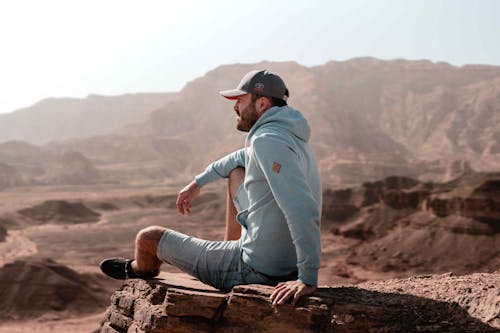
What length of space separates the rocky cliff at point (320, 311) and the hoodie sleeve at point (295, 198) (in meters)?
0.25

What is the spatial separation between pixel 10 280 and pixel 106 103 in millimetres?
177369

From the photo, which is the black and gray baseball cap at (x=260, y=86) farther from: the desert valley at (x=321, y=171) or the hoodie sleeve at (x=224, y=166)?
the desert valley at (x=321, y=171)

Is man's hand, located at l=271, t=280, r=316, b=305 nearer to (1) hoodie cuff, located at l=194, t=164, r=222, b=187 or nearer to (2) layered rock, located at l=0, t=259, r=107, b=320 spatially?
(1) hoodie cuff, located at l=194, t=164, r=222, b=187

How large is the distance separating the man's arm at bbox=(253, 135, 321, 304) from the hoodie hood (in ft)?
0.54

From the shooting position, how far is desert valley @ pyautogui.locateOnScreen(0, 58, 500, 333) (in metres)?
21.8

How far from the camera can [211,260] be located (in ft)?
11.3

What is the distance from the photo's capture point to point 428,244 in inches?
1010

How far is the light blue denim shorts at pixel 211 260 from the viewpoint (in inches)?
133

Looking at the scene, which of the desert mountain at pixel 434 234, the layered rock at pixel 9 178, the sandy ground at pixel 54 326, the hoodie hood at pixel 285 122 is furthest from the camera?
the layered rock at pixel 9 178

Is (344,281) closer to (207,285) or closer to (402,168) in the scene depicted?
(207,285)

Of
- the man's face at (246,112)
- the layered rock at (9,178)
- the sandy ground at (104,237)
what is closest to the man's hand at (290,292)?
the man's face at (246,112)

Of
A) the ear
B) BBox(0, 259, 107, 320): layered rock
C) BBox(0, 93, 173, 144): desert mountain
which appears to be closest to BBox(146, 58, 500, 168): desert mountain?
BBox(0, 93, 173, 144): desert mountain

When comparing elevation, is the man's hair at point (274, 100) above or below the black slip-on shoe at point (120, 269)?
above

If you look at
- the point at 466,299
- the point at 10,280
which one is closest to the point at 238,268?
the point at 466,299
